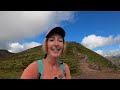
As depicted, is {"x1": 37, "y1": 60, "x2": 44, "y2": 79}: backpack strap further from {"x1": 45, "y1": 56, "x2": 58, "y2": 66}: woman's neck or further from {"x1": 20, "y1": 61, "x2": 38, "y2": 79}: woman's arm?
{"x1": 45, "y1": 56, "x2": 58, "y2": 66}: woman's neck

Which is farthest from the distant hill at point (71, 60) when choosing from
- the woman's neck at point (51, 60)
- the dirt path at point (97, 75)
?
the woman's neck at point (51, 60)

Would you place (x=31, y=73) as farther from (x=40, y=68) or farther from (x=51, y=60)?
(x=51, y=60)

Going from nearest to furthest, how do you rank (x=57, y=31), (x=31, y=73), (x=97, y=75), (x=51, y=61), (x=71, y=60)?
Result: (x=31, y=73) → (x=57, y=31) → (x=51, y=61) → (x=97, y=75) → (x=71, y=60)

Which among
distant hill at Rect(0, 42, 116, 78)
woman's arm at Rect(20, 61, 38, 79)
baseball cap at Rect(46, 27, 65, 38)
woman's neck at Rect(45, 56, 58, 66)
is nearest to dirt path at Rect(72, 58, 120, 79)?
distant hill at Rect(0, 42, 116, 78)

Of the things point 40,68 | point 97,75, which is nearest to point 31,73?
point 40,68

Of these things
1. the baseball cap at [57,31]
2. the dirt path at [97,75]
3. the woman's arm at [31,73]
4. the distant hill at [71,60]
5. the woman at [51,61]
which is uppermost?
the distant hill at [71,60]

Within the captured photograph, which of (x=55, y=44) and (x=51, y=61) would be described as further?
(x=51, y=61)

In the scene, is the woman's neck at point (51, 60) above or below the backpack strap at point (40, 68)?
above

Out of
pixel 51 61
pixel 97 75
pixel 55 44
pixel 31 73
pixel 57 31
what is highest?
pixel 97 75

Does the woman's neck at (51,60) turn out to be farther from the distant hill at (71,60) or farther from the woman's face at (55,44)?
the distant hill at (71,60)
